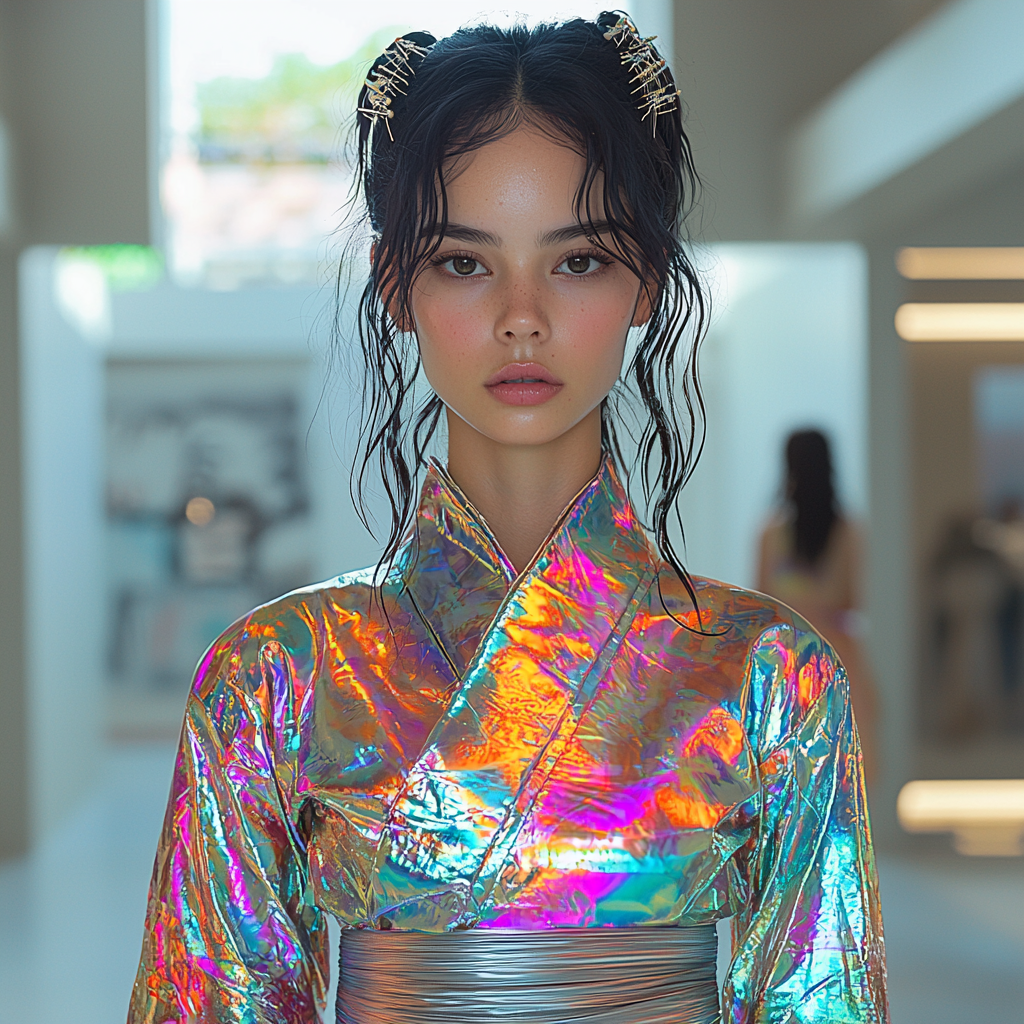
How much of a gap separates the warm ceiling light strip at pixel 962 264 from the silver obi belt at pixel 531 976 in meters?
4.30

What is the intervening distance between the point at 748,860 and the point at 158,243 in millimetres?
4144

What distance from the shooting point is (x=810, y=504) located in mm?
4273

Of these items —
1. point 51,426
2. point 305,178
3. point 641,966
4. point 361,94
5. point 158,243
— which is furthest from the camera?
point 305,178

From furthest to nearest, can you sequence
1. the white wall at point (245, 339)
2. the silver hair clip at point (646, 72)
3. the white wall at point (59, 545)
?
the white wall at point (245, 339) < the white wall at point (59, 545) < the silver hair clip at point (646, 72)

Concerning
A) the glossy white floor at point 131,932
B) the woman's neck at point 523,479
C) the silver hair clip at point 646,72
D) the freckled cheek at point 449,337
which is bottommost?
the glossy white floor at point 131,932

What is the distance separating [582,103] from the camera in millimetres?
894

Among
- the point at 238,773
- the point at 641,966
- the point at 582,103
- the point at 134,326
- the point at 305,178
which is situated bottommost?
the point at 641,966

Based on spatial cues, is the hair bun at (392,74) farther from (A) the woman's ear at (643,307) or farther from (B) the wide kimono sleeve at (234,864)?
(B) the wide kimono sleeve at (234,864)

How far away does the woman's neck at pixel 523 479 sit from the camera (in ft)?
3.11

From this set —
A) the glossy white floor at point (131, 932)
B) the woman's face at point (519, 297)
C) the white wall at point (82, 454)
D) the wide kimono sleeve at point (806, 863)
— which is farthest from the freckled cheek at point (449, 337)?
the white wall at point (82, 454)

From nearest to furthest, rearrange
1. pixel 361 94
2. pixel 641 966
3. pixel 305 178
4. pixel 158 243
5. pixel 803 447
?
pixel 641 966, pixel 361 94, pixel 803 447, pixel 158 243, pixel 305 178

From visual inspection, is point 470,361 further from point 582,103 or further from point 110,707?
point 110,707

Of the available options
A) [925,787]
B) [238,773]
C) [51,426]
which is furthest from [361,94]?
[51,426]

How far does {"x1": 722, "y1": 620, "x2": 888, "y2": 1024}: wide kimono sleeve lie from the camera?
841 mm
